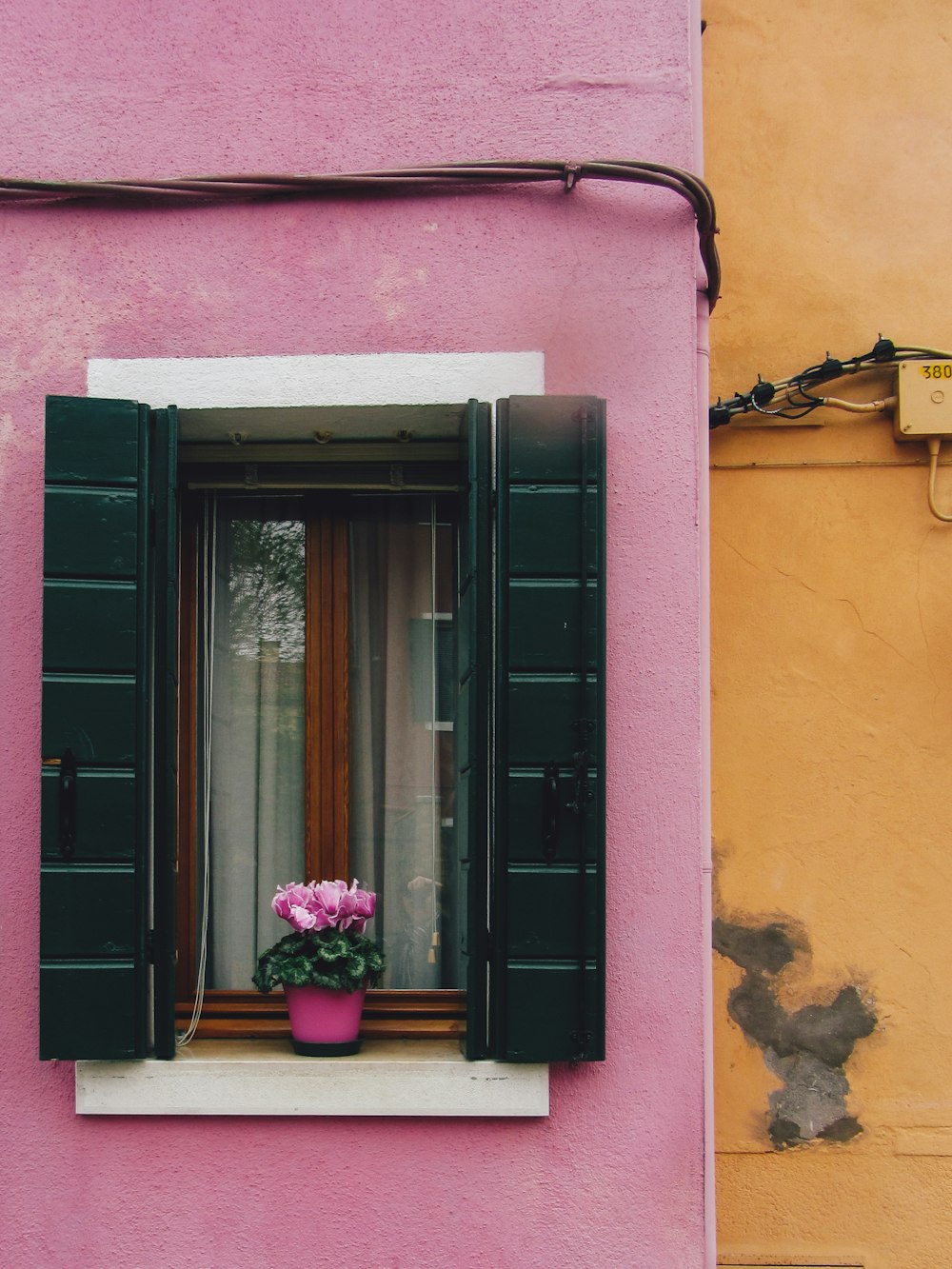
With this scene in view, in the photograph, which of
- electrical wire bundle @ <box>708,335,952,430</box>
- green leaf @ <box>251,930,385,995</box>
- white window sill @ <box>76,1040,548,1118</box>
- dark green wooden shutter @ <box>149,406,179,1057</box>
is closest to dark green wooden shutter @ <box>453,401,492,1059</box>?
white window sill @ <box>76,1040,548,1118</box>

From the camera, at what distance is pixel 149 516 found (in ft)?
11.6

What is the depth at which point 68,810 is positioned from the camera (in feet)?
11.2

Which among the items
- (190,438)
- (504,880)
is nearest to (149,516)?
(190,438)

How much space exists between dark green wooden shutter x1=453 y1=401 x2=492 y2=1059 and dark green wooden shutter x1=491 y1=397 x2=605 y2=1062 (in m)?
0.04

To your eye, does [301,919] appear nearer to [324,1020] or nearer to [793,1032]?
[324,1020]

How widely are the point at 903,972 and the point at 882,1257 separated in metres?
0.95

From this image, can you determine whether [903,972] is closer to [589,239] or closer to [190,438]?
[589,239]

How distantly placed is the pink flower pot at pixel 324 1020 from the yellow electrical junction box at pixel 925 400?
2.65 m

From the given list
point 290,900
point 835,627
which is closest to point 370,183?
point 290,900

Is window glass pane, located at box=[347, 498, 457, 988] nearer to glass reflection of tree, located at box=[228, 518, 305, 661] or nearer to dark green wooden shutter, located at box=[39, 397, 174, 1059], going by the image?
glass reflection of tree, located at box=[228, 518, 305, 661]

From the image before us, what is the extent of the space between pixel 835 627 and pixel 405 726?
1.58 metres

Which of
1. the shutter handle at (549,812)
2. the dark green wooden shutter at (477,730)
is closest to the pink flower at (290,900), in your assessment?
the dark green wooden shutter at (477,730)

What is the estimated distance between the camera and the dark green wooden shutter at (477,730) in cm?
344

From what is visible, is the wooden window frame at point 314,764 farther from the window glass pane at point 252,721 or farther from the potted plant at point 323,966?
the potted plant at point 323,966
